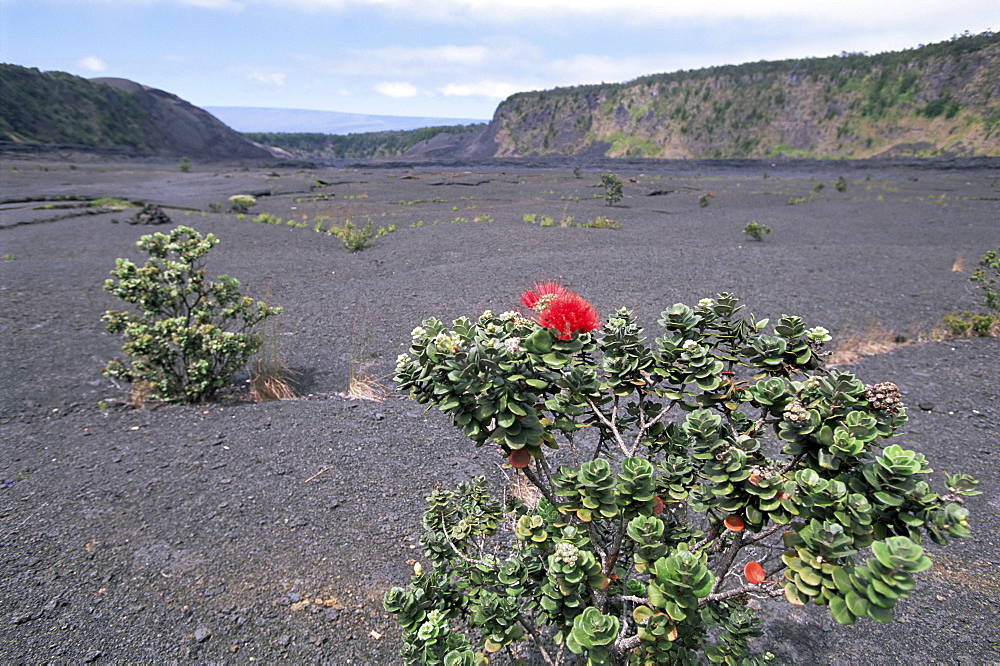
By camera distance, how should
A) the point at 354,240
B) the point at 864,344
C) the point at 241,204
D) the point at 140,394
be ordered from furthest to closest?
the point at 241,204 → the point at 354,240 → the point at 864,344 → the point at 140,394

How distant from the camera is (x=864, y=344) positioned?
603 centimetres

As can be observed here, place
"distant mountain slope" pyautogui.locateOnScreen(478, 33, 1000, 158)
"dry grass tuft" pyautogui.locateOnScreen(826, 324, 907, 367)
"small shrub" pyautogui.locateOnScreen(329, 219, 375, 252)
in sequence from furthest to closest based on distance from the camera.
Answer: "distant mountain slope" pyautogui.locateOnScreen(478, 33, 1000, 158), "small shrub" pyautogui.locateOnScreen(329, 219, 375, 252), "dry grass tuft" pyautogui.locateOnScreen(826, 324, 907, 367)

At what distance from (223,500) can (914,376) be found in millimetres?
6435

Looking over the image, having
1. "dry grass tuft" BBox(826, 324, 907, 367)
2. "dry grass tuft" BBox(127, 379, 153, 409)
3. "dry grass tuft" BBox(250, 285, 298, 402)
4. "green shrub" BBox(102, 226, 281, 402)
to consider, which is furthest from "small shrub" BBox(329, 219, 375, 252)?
"dry grass tuft" BBox(826, 324, 907, 367)

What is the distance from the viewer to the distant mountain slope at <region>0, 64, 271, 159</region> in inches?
2251

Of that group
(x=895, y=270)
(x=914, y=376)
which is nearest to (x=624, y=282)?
(x=914, y=376)

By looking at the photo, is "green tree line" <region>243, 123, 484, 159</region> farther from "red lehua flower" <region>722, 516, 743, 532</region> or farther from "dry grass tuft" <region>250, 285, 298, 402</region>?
"red lehua flower" <region>722, 516, 743, 532</region>

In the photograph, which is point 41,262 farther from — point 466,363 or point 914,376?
point 914,376

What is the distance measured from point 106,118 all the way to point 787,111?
8963cm

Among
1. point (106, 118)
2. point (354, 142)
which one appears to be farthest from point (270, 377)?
point (354, 142)

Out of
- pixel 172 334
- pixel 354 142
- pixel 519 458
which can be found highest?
pixel 354 142

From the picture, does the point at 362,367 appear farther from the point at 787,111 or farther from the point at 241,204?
the point at 787,111

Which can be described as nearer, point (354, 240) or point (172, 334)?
point (172, 334)

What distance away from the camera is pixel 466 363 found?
1.32 metres
